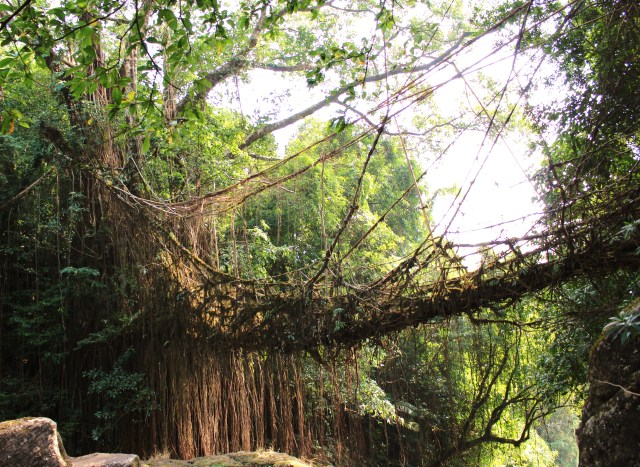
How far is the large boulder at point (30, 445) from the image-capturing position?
3.57 m

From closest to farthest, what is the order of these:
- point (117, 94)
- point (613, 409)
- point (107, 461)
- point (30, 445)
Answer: point (613, 409) < point (117, 94) < point (30, 445) < point (107, 461)

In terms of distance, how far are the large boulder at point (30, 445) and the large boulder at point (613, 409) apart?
3.41m

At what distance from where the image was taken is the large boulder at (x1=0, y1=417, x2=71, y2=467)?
11.7 ft

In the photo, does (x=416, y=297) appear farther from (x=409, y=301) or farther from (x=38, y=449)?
(x=38, y=449)

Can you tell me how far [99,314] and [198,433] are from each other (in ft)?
5.79

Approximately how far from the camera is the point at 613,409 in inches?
98.6

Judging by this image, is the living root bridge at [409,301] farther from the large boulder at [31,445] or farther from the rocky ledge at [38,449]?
the large boulder at [31,445]

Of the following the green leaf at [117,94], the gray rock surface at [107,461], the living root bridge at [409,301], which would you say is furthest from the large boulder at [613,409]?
the gray rock surface at [107,461]

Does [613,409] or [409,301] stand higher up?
[409,301]

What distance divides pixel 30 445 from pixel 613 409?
3690 mm

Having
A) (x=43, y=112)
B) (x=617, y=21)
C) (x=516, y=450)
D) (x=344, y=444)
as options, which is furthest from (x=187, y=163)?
(x=516, y=450)

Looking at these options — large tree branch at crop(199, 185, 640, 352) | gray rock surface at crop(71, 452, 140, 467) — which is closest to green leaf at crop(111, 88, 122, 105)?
large tree branch at crop(199, 185, 640, 352)

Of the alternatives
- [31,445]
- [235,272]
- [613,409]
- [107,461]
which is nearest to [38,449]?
[31,445]

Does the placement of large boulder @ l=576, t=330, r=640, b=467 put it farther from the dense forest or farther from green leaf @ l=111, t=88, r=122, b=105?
green leaf @ l=111, t=88, r=122, b=105
